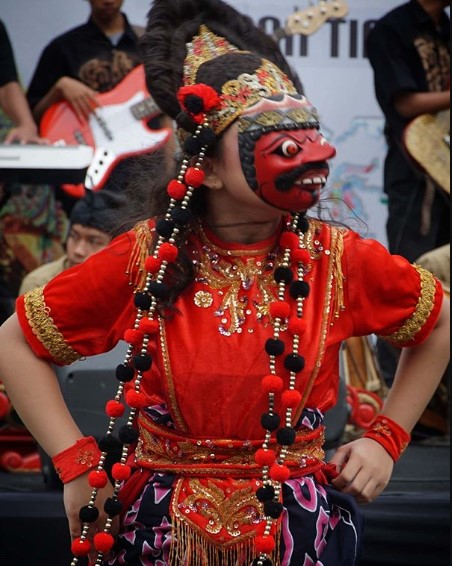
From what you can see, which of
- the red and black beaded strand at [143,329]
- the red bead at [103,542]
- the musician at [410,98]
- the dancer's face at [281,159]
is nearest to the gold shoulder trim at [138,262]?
the red and black beaded strand at [143,329]

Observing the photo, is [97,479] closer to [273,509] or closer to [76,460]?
[76,460]

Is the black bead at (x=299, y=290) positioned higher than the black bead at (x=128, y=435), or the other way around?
the black bead at (x=299, y=290)

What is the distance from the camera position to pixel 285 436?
205 cm

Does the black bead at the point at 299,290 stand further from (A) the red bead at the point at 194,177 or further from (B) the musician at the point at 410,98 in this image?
(B) the musician at the point at 410,98

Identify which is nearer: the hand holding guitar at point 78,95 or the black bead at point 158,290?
the black bead at point 158,290

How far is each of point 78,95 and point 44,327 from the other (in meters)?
3.57

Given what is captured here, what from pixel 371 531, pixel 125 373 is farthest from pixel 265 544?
pixel 371 531

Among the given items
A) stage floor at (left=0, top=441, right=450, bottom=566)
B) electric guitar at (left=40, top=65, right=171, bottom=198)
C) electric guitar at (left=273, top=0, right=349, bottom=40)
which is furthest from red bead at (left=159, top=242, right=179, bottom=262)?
electric guitar at (left=273, top=0, right=349, bottom=40)

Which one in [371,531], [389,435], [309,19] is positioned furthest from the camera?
[309,19]

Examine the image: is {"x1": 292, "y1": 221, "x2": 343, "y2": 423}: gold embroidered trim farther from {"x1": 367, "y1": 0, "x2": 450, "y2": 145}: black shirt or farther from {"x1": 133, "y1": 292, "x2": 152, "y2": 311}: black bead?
{"x1": 367, "y1": 0, "x2": 450, "y2": 145}: black shirt

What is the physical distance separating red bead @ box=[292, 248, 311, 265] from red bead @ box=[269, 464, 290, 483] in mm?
377

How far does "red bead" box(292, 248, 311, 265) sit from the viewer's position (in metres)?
2.14

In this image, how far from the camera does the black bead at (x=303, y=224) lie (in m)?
2.20

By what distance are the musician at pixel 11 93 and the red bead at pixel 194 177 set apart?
3268mm
